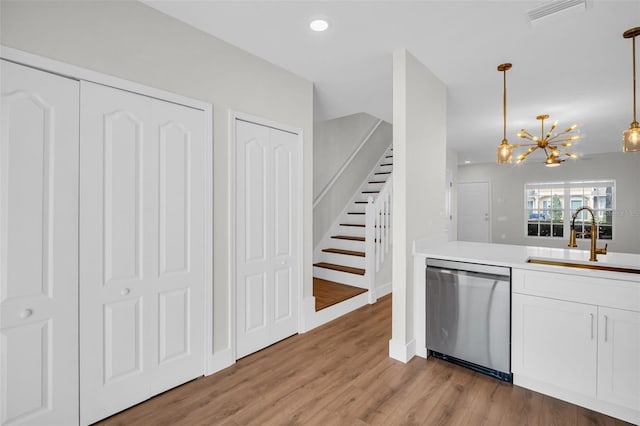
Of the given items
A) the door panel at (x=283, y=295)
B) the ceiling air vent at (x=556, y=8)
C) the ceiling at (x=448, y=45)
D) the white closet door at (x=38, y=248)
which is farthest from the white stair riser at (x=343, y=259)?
the white closet door at (x=38, y=248)

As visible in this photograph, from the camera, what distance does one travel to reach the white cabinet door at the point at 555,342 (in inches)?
79.5

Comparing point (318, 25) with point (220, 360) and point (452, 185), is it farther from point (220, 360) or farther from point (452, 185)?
point (452, 185)

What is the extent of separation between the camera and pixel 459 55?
2793mm

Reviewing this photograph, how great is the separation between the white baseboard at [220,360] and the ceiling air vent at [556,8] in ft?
11.0

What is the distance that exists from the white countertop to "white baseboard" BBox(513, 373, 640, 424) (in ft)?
2.62

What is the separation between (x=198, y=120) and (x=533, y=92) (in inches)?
148

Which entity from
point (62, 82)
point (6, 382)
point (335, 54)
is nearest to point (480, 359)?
point (335, 54)

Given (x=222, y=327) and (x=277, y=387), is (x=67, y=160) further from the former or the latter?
(x=277, y=387)

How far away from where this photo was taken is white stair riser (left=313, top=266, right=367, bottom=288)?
4.26 meters

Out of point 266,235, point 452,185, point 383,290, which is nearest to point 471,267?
point 266,235

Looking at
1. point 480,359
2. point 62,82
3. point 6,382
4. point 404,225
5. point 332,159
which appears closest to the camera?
point 6,382

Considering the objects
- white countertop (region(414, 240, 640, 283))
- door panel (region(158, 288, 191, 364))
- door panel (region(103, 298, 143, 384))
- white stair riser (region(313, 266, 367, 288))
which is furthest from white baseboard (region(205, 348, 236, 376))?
white stair riser (region(313, 266, 367, 288))

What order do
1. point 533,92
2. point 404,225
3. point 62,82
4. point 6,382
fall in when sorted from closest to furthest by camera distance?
point 6,382 → point 62,82 → point 404,225 → point 533,92

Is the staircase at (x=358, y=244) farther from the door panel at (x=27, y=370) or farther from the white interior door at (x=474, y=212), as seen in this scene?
the white interior door at (x=474, y=212)
